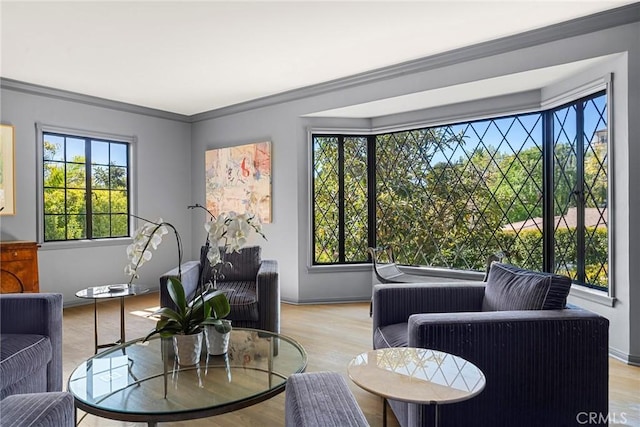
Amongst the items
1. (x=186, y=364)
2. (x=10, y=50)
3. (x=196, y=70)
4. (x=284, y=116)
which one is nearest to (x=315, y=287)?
(x=284, y=116)

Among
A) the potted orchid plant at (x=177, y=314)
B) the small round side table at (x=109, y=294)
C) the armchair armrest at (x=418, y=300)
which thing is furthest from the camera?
the small round side table at (x=109, y=294)

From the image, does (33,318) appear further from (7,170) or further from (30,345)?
(7,170)

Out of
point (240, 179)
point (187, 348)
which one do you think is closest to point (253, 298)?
point (187, 348)

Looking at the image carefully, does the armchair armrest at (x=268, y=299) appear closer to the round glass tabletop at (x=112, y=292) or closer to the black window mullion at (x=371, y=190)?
the round glass tabletop at (x=112, y=292)

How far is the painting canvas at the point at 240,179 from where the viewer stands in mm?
4891

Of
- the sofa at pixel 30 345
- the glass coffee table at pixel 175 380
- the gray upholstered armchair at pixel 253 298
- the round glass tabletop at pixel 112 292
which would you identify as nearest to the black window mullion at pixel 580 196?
the gray upholstered armchair at pixel 253 298

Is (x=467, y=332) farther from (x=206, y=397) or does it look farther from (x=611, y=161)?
(x=611, y=161)

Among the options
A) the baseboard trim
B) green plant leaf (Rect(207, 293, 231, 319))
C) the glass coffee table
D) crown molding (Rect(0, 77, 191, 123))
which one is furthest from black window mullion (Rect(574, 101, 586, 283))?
crown molding (Rect(0, 77, 191, 123))

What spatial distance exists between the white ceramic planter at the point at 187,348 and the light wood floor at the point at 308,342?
18.0 inches

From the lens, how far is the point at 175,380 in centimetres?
168

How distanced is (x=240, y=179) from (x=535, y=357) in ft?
13.4

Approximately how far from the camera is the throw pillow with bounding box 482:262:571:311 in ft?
5.92

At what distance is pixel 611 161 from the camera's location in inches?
115

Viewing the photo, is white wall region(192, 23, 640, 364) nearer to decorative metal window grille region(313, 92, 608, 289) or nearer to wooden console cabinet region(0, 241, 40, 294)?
decorative metal window grille region(313, 92, 608, 289)
